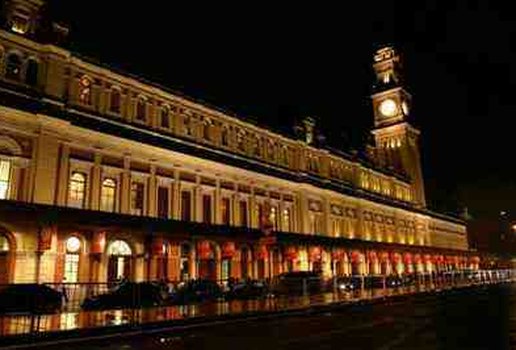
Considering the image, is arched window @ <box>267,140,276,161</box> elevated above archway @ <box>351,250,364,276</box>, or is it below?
above

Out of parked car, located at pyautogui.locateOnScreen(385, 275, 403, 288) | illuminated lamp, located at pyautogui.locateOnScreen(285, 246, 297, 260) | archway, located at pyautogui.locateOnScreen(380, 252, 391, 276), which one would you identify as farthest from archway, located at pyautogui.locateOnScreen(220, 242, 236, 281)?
archway, located at pyautogui.locateOnScreen(380, 252, 391, 276)

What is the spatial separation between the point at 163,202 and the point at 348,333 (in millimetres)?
25029

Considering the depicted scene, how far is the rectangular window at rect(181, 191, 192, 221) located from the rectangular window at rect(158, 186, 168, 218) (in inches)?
63.0

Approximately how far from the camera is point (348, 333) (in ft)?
36.6

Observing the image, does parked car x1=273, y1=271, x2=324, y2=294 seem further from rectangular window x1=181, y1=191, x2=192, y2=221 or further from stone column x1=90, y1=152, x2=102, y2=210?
stone column x1=90, y1=152, x2=102, y2=210

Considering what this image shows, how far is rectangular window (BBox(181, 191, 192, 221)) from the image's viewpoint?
116 ft

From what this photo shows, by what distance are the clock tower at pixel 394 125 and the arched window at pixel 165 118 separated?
166 feet

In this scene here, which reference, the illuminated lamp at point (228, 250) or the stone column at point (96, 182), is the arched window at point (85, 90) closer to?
the stone column at point (96, 182)

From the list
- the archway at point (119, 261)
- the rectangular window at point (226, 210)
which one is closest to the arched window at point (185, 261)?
the archway at point (119, 261)

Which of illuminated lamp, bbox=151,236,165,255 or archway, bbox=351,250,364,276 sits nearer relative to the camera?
illuminated lamp, bbox=151,236,165,255

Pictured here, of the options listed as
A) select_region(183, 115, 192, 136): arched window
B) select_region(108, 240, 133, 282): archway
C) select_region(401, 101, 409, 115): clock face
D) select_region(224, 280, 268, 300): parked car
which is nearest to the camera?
select_region(224, 280, 268, 300): parked car

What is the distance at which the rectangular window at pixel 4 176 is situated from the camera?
24.9 meters

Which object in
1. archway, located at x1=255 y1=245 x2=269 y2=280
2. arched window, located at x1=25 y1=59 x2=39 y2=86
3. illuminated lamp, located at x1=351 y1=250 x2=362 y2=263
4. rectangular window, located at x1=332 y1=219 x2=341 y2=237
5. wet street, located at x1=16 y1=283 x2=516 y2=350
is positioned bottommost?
wet street, located at x1=16 y1=283 x2=516 y2=350

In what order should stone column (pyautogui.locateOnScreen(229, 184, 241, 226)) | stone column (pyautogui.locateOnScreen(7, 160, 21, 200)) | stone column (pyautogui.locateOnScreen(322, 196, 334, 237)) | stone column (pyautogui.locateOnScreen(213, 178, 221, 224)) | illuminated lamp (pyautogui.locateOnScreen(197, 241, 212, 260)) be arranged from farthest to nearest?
stone column (pyautogui.locateOnScreen(322, 196, 334, 237))
stone column (pyautogui.locateOnScreen(229, 184, 241, 226))
stone column (pyautogui.locateOnScreen(213, 178, 221, 224))
illuminated lamp (pyautogui.locateOnScreen(197, 241, 212, 260))
stone column (pyautogui.locateOnScreen(7, 160, 21, 200))
